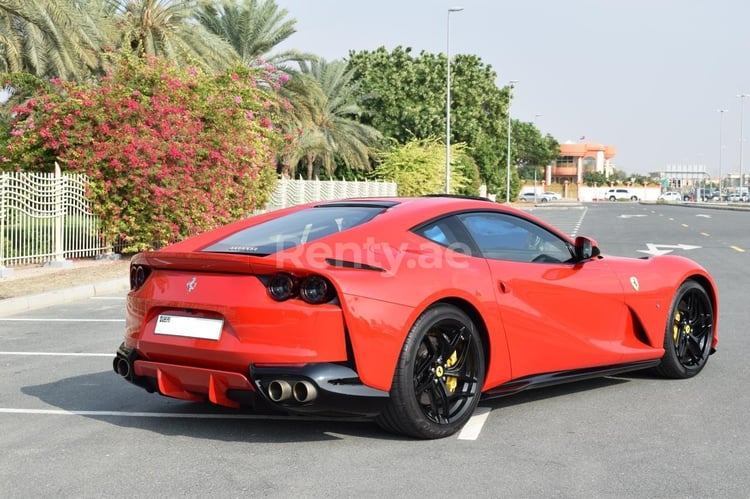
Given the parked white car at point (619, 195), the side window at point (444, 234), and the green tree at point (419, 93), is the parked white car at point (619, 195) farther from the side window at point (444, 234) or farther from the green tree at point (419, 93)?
the side window at point (444, 234)

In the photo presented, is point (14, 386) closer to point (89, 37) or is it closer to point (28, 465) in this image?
point (28, 465)

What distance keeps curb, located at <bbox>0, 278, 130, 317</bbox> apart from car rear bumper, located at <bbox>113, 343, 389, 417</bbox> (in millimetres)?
7596

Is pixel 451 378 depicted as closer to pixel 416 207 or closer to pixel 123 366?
pixel 416 207

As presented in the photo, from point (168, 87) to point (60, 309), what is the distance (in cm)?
914

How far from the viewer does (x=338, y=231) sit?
5219 mm

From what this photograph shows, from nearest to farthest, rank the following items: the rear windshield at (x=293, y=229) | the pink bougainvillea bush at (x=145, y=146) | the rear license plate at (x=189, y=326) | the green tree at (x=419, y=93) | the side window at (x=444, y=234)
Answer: the rear license plate at (x=189, y=326) < the rear windshield at (x=293, y=229) < the side window at (x=444, y=234) < the pink bougainvillea bush at (x=145, y=146) < the green tree at (x=419, y=93)

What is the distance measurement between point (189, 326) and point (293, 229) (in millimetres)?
892

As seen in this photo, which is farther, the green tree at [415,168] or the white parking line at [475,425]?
the green tree at [415,168]

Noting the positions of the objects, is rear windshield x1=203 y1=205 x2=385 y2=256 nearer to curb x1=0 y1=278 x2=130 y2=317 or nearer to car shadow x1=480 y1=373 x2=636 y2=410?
car shadow x1=480 y1=373 x2=636 y2=410

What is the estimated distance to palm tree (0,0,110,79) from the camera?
21.7 m

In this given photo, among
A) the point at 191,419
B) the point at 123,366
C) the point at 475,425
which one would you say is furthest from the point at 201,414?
the point at 475,425

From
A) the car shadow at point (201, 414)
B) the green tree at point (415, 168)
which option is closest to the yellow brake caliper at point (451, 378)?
the car shadow at point (201, 414)

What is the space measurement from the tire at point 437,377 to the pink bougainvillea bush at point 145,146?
1412 cm

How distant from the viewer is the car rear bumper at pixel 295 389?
4.61 metres
